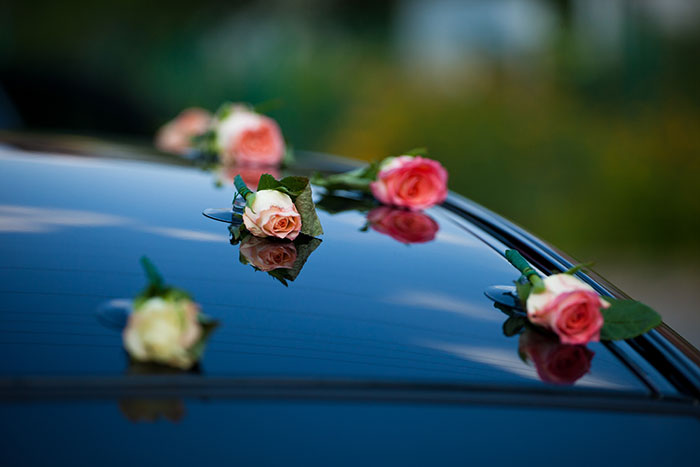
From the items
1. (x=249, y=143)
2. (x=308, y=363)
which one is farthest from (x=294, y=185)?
(x=249, y=143)

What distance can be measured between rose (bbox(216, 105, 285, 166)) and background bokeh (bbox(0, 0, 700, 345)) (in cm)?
470

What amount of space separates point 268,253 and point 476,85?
7.01 metres

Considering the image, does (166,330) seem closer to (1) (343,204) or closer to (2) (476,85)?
(1) (343,204)

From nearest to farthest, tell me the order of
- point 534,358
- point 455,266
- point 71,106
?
point 534,358 < point 455,266 < point 71,106

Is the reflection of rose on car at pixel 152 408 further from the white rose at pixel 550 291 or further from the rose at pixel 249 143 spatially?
the rose at pixel 249 143

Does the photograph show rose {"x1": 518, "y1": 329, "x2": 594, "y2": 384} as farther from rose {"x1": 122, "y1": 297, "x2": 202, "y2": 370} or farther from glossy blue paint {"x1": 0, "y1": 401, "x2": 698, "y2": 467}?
rose {"x1": 122, "y1": 297, "x2": 202, "y2": 370}

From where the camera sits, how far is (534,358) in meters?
1.08

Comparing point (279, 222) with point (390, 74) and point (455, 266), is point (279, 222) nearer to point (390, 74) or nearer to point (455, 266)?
point (455, 266)

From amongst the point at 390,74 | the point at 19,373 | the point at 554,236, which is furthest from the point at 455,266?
the point at 390,74

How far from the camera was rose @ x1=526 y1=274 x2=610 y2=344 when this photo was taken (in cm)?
112

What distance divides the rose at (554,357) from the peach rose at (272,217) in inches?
17.8

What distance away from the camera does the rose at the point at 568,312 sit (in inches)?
43.9

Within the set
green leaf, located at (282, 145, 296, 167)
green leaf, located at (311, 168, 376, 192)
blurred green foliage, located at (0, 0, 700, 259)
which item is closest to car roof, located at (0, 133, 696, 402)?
green leaf, located at (311, 168, 376, 192)

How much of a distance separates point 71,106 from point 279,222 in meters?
5.27
